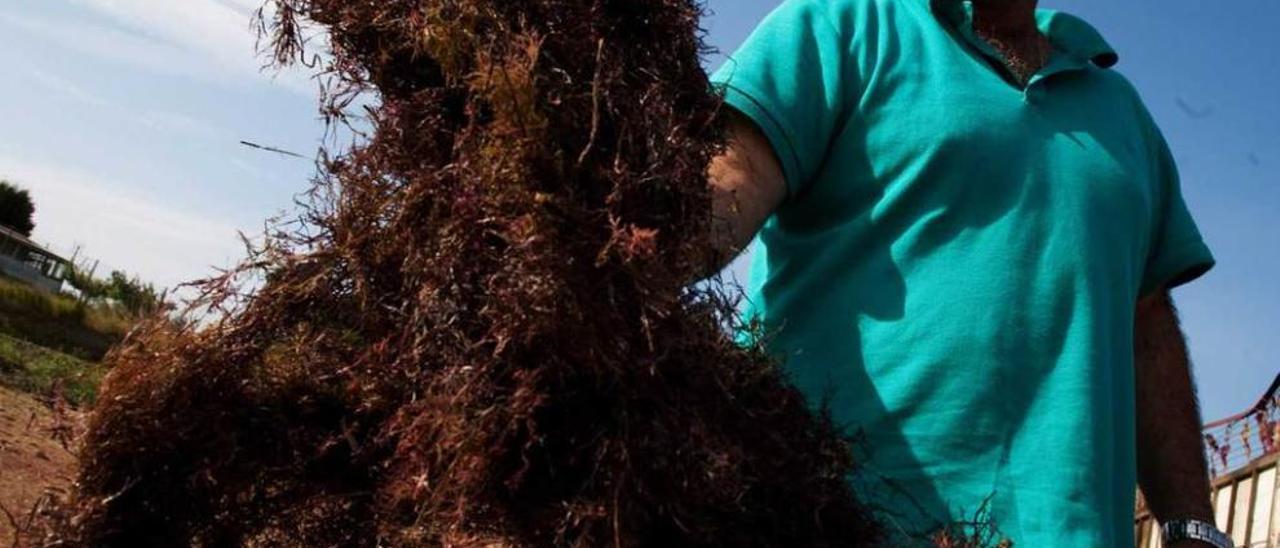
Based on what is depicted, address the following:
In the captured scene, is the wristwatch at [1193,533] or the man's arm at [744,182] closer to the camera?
the man's arm at [744,182]

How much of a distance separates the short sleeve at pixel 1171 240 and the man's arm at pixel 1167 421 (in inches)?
2.9

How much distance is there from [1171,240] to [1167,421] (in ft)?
1.09

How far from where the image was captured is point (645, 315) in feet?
3.76

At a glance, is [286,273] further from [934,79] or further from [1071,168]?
[1071,168]

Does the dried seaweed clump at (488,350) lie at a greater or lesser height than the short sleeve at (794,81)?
lesser

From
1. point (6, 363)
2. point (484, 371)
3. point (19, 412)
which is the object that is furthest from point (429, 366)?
point (6, 363)

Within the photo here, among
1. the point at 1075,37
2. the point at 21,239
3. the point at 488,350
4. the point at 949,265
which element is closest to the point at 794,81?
the point at 949,265

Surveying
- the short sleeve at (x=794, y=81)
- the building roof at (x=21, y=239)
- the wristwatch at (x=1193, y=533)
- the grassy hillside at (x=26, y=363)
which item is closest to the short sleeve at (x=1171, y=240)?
the wristwatch at (x=1193, y=533)

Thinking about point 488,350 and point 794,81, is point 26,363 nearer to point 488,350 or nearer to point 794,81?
point 794,81

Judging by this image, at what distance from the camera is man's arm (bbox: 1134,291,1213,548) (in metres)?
2.26

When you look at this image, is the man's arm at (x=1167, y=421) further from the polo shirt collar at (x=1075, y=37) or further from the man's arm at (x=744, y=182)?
the man's arm at (x=744, y=182)

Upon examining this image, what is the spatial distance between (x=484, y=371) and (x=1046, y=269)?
40.3 inches

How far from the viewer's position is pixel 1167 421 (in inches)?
91.8

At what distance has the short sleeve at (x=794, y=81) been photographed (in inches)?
69.2
